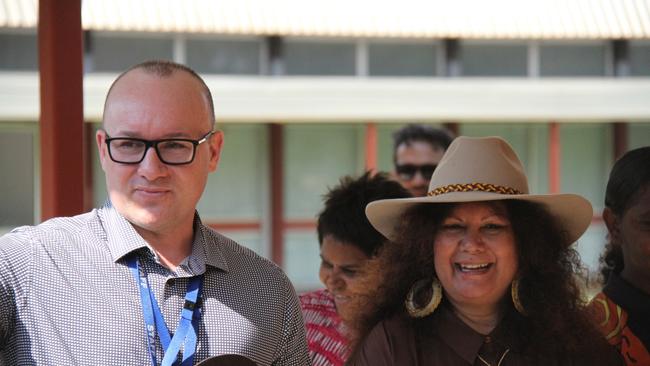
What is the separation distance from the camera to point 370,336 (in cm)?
303

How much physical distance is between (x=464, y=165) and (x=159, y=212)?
1.08 metres

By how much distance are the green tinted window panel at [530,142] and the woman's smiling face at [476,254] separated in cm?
873

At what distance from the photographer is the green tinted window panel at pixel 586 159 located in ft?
39.7

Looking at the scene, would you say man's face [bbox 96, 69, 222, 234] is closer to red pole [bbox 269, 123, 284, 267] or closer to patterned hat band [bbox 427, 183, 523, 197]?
patterned hat band [bbox 427, 183, 523, 197]

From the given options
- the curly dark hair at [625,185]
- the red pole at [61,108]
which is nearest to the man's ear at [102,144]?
the red pole at [61,108]

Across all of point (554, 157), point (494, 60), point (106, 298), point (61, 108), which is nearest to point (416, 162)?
point (61, 108)

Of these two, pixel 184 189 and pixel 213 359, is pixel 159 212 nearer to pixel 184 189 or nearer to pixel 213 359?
pixel 184 189

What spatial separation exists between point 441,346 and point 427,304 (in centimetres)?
14

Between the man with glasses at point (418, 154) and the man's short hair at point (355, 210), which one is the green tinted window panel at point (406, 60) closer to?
the man with glasses at point (418, 154)

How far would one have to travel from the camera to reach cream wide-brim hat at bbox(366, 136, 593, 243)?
3105mm

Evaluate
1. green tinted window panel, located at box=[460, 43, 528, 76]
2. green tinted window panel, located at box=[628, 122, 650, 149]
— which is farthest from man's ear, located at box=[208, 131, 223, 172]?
green tinted window panel, located at box=[628, 122, 650, 149]

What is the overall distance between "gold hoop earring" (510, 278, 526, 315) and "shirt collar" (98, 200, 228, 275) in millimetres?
916

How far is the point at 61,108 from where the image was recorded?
3.70m

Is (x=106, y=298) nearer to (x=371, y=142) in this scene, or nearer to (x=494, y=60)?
(x=371, y=142)
